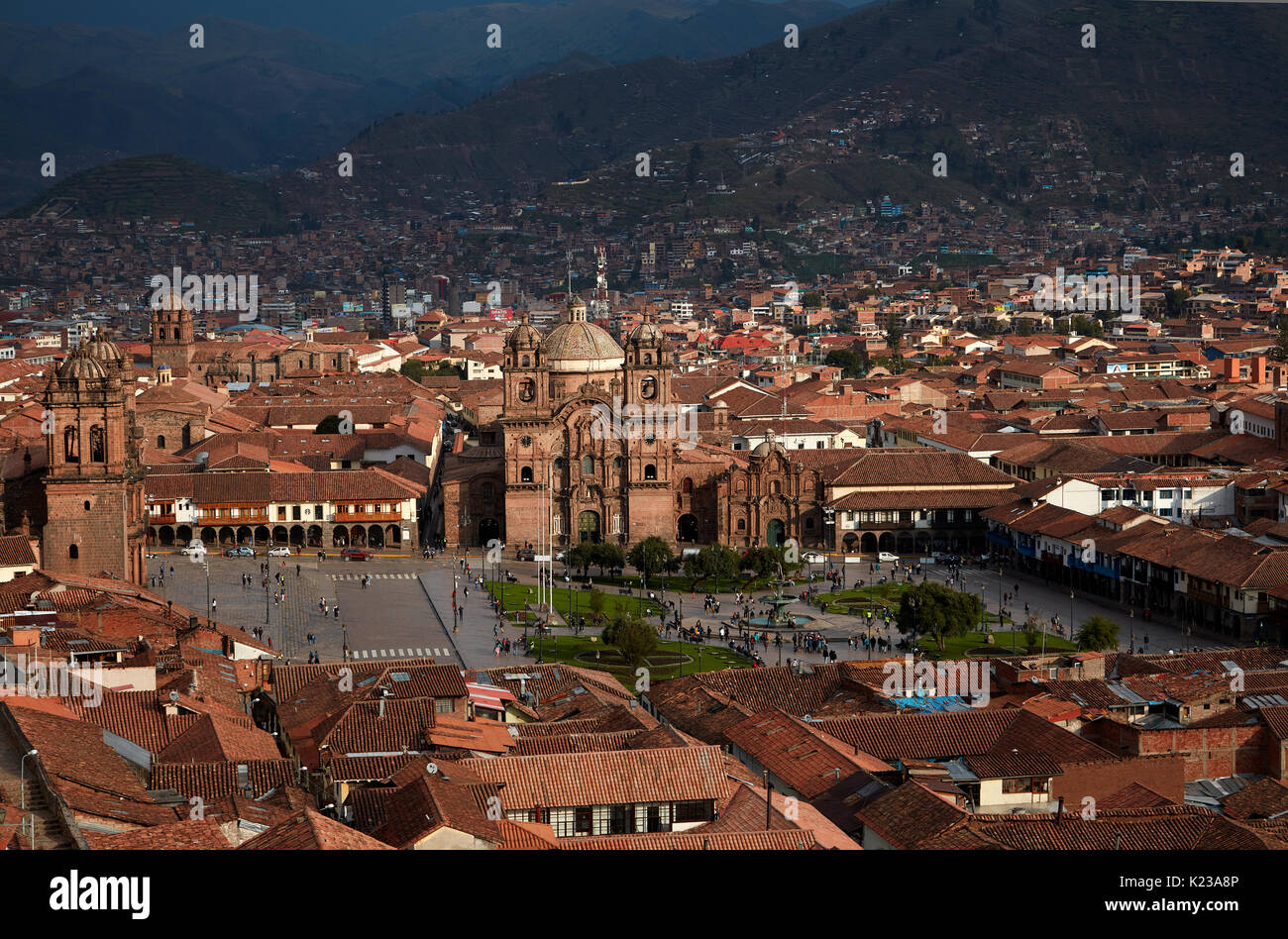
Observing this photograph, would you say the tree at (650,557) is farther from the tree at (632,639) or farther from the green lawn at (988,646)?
the tree at (632,639)

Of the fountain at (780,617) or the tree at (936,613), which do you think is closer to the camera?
the tree at (936,613)

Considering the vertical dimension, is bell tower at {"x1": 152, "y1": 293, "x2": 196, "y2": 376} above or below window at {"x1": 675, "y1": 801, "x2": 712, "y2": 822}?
above

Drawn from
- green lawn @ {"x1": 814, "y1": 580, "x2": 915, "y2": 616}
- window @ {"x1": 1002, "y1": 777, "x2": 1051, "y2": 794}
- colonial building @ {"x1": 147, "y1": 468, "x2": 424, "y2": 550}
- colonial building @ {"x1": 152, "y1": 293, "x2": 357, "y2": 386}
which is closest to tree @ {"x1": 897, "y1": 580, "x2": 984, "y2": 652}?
green lawn @ {"x1": 814, "y1": 580, "x2": 915, "y2": 616}

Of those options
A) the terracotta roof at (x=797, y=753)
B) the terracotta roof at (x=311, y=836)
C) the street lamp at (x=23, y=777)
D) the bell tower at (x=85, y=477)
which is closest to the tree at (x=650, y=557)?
the bell tower at (x=85, y=477)

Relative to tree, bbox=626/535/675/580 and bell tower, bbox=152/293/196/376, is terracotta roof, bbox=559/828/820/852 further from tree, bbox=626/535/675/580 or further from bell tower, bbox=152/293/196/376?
bell tower, bbox=152/293/196/376
